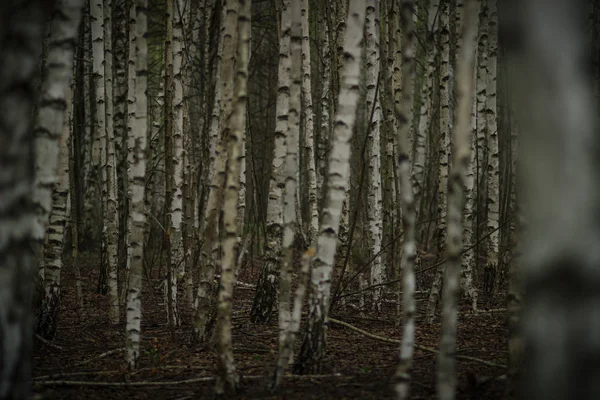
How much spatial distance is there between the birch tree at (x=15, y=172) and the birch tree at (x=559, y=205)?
7.78 ft

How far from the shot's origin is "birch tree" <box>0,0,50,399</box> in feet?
8.95

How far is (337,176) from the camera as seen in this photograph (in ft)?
13.6

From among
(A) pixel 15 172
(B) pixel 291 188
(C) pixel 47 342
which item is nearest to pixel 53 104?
(A) pixel 15 172

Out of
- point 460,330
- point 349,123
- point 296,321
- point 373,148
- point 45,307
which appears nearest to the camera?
point 296,321

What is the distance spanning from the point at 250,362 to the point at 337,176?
82.2 inches

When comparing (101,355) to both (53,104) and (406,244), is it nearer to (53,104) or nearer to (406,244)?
(53,104)

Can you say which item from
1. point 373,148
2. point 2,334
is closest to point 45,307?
point 2,334

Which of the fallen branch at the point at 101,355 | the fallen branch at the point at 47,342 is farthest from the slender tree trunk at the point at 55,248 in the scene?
the fallen branch at the point at 101,355

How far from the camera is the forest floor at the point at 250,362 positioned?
13.0ft

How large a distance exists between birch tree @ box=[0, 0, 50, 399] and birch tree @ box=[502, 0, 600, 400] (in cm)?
237

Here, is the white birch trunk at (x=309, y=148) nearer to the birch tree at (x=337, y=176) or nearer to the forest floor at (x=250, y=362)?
the forest floor at (x=250, y=362)

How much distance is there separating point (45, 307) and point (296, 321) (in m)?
3.47

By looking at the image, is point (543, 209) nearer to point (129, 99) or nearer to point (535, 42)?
point (535, 42)

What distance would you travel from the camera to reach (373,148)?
7.41 metres
